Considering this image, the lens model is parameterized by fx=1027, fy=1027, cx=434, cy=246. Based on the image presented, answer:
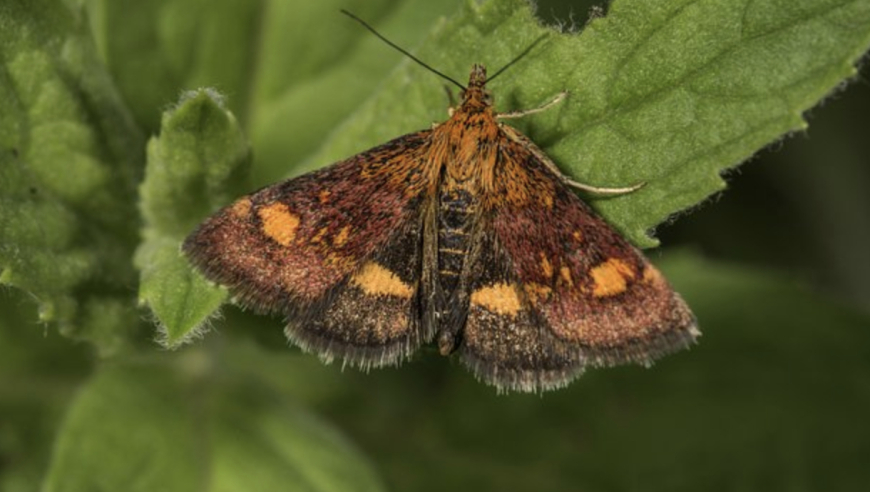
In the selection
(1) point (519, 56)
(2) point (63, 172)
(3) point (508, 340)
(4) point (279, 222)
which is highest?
(1) point (519, 56)

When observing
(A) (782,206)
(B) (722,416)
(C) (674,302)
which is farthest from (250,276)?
(A) (782,206)

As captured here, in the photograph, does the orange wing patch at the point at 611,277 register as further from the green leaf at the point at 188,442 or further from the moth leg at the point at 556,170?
the green leaf at the point at 188,442

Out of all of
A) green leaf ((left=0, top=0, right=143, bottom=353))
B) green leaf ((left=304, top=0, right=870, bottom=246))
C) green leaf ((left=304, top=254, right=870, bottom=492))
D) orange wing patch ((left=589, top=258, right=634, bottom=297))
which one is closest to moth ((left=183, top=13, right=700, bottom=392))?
orange wing patch ((left=589, top=258, right=634, bottom=297))

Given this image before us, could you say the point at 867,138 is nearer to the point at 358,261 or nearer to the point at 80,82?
the point at 358,261

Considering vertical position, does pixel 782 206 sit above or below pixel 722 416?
above

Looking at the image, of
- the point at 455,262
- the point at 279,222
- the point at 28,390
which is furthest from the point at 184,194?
the point at 28,390

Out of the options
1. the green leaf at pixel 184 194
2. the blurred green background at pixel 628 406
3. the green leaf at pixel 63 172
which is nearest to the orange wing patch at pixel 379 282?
the green leaf at pixel 184 194

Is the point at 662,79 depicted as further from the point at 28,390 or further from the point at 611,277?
the point at 28,390
